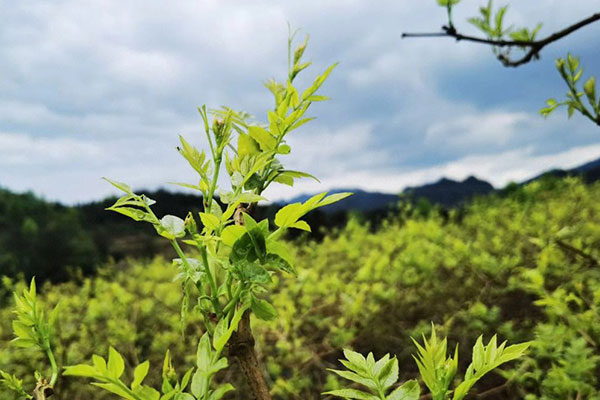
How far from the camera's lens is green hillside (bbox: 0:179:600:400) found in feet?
6.04

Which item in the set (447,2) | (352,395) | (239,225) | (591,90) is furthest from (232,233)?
(447,2)

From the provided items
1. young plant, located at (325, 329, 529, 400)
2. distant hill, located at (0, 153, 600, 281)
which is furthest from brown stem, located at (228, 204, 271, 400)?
distant hill, located at (0, 153, 600, 281)

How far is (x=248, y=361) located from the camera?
0.62m

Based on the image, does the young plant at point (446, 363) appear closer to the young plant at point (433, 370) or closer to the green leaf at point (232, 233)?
the young plant at point (433, 370)

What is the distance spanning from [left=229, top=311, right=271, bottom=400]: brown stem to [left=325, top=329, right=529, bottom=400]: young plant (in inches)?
4.2

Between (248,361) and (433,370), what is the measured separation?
0.25 meters

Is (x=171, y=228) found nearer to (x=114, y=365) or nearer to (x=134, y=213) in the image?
(x=134, y=213)

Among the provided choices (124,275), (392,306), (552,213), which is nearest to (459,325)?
(392,306)

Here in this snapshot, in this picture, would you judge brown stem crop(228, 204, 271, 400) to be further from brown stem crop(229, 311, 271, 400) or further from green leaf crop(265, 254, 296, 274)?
green leaf crop(265, 254, 296, 274)

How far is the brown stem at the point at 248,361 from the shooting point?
1.99 ft

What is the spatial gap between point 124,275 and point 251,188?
168 inches

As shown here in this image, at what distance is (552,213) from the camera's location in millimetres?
3666

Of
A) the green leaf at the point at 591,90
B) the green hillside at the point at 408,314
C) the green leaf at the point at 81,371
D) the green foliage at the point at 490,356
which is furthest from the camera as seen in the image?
the green hillside at the point at 408,314

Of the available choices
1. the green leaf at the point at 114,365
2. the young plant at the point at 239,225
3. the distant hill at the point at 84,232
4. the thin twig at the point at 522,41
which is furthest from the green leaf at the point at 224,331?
the distant hill at the point at 84,232
